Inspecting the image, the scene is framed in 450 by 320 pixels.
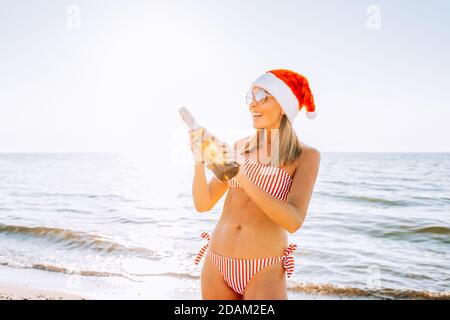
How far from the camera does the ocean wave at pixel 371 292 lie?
8.03 metres

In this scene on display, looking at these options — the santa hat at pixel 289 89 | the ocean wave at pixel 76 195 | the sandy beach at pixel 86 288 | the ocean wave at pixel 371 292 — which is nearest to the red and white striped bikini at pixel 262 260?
the santa hat at pixel 289 89

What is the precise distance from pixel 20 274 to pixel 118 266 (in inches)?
72.9

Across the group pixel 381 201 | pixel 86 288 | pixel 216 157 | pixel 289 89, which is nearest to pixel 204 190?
pixel 216 157

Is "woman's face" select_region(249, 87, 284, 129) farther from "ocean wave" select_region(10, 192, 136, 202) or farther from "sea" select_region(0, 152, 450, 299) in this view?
"ocean wave" select_region(10, 192, 136, 202)

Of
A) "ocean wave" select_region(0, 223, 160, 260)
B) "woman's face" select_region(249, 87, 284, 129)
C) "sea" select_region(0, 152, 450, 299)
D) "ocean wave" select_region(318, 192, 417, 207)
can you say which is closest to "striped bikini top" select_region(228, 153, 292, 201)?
"woman's face" select_region(249, 87, 284, 129)

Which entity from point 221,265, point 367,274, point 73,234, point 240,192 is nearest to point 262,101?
point 240,192

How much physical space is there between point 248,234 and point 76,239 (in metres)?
9.93

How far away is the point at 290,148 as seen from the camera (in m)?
2.89

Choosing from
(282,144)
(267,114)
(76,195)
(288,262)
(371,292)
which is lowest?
(76,195)

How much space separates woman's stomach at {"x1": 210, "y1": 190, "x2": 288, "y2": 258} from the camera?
2898 millimetres

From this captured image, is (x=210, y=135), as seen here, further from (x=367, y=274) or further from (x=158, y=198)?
(x=158, y=198)

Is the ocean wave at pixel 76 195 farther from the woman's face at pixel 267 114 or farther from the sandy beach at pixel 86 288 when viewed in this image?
the woman's face at pixel 267 114

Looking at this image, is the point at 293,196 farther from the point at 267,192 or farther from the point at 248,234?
the point at 248,234

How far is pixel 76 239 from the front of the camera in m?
11.9
